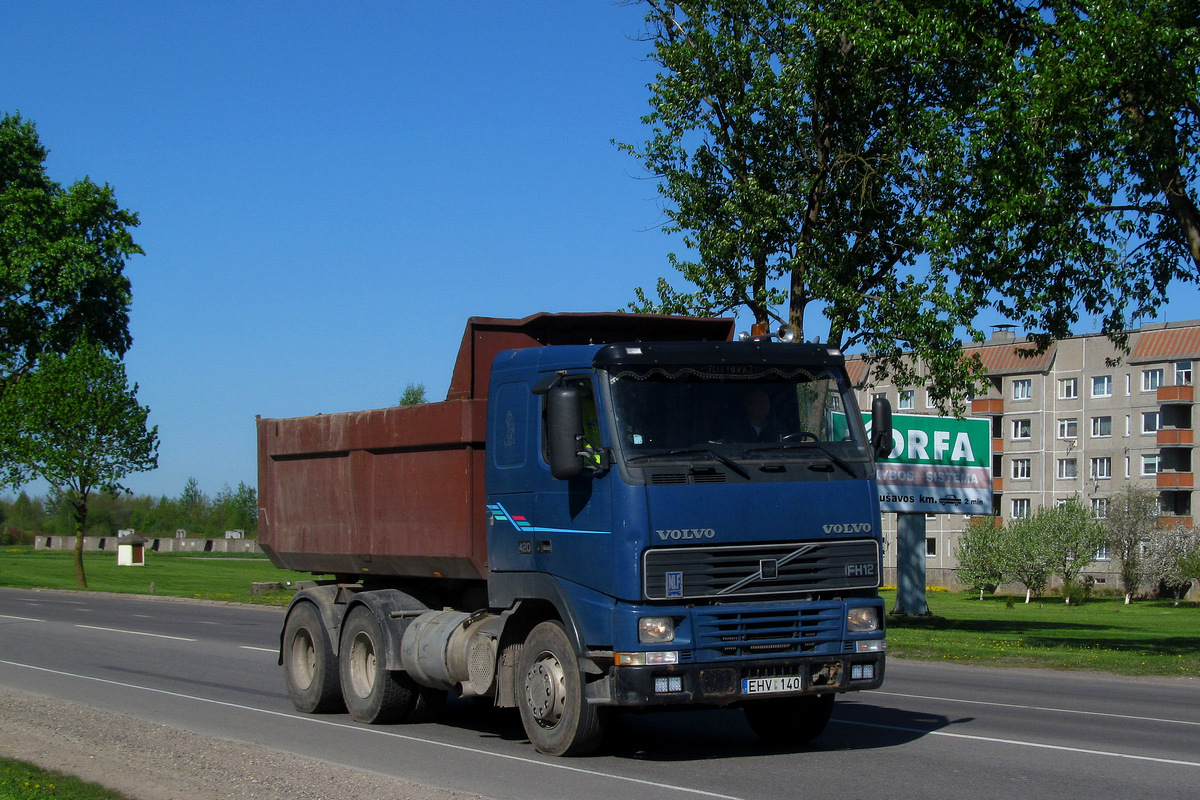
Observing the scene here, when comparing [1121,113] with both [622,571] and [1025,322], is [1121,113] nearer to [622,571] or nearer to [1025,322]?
[1025,322]

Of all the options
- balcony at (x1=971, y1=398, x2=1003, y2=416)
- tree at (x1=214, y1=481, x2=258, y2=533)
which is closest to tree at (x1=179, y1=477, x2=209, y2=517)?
tree at (x1=214, y1=481, x2=258, y2=533)

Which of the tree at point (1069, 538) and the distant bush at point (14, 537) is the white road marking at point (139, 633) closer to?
the tree at point (1069, 538)

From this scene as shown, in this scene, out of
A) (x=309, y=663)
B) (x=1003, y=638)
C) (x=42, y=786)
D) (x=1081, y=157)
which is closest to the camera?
(x=42, y=786)

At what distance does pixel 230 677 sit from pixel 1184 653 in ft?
50.8

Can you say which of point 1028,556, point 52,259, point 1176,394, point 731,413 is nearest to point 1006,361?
point 1176,394

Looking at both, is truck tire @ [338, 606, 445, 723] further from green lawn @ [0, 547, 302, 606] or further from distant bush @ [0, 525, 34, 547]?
distant bush @ [0, 525, 34, 547]

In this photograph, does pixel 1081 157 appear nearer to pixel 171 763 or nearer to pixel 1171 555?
pixel 171 763

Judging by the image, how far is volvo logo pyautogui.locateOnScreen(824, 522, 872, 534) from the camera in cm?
932

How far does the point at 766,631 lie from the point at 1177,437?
84.3 metres

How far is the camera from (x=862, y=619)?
9422 millimetres

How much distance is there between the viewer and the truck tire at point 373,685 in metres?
→ 12.0

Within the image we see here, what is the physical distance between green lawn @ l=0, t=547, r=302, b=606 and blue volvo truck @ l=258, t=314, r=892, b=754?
2460 centimetres

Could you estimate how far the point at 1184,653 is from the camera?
21.4 metres

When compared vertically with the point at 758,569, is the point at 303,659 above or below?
below
